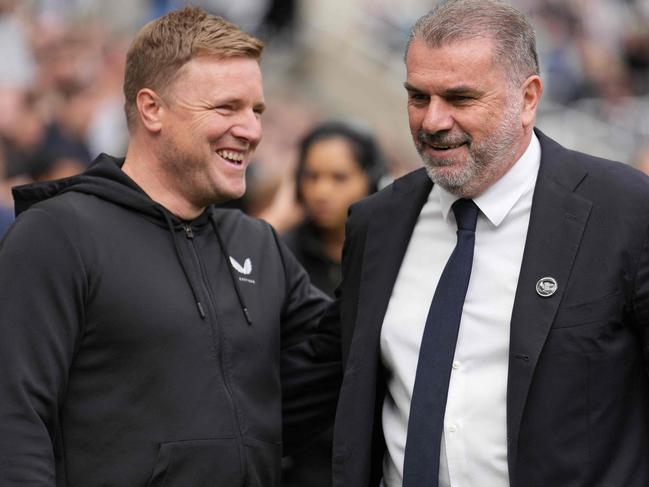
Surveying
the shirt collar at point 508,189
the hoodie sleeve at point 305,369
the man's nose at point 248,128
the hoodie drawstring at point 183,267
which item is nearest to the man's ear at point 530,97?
the shirt collar at point 508,189

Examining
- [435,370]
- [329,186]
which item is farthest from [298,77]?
[435,370]

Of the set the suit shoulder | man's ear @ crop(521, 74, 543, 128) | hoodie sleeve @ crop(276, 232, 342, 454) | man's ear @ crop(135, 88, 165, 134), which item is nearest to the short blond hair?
man's ear @ crop(135, 88, 165, 134)

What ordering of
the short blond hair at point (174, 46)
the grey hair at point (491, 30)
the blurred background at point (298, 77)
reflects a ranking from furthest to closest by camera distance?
1. the blurred background at point (298, 77)
2. the short blond hair at point (174, 46)
3. the grey hair at point (491, 30)

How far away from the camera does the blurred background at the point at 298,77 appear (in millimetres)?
8617

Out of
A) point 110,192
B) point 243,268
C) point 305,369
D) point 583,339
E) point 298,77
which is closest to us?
point 583,339

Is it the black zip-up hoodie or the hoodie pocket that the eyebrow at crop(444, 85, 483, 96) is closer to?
the black zip-up hoodie

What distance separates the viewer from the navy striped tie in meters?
3.61

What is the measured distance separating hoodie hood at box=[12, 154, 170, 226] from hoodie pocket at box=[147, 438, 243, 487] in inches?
28.2

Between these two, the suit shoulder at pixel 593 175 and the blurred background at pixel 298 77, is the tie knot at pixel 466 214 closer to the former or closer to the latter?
the suit shoulder at pixel 593 175

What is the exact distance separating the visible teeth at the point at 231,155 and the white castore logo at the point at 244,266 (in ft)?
1.10

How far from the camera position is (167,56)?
3.93 meters

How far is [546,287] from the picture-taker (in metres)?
3.53

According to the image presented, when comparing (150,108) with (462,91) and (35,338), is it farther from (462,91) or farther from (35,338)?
(462,91)

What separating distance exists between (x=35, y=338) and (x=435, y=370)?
1161mm
